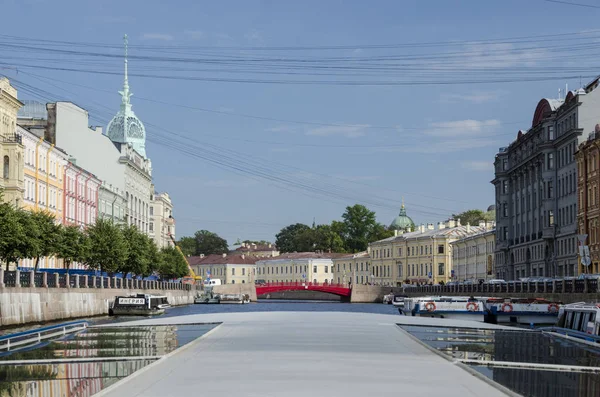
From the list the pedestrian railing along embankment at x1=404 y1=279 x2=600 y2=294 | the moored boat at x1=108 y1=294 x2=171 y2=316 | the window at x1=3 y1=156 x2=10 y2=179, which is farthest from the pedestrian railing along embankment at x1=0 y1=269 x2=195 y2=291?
the pedestrian railing along embankment at x1=404 y1=279 x2=600 y2=294

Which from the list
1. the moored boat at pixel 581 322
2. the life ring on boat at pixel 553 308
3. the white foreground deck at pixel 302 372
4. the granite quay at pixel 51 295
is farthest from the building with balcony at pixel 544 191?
the white foreground deck at pixel 302 372

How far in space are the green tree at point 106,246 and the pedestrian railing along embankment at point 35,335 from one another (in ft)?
183

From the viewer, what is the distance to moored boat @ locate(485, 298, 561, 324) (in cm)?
6562

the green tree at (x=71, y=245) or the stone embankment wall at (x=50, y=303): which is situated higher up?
the green tree at (x=71, y=245)

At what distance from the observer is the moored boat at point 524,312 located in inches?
2584

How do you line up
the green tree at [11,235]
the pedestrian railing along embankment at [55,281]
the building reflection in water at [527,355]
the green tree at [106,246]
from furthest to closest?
the green tree at [106,246]
the green tree at [11,235]
the pedestrian railing along embankment at [55,281]
the building reflection in water at [527,355]

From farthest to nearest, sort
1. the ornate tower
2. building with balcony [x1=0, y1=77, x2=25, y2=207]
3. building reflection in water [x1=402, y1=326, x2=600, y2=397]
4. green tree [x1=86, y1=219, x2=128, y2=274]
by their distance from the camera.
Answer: the ornate tower → green tree [x1=86, y1=219, x2=128, y2=274] → building with balcony [x1=0, y1=77, x2=25, y2=207] → building reflection in water [x1=402, y1=326, x2=600, y2=397]

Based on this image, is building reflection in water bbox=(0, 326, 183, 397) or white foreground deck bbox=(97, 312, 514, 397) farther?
building reflection in water bbox=(0, 326, 183, 397)

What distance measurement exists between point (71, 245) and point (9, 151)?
33.5ft

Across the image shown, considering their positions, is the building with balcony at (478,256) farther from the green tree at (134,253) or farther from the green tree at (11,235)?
the green tree at (11,235)

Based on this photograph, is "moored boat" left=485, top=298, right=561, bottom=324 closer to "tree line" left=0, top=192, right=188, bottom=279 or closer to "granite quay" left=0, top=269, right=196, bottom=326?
"granite quay" left=0, top=269, right=196, bottom=326

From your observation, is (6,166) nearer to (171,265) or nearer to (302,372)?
(302,372)

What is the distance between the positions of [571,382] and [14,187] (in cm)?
6952

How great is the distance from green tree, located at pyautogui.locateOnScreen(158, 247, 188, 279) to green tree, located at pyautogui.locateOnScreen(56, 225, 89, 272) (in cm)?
6381
